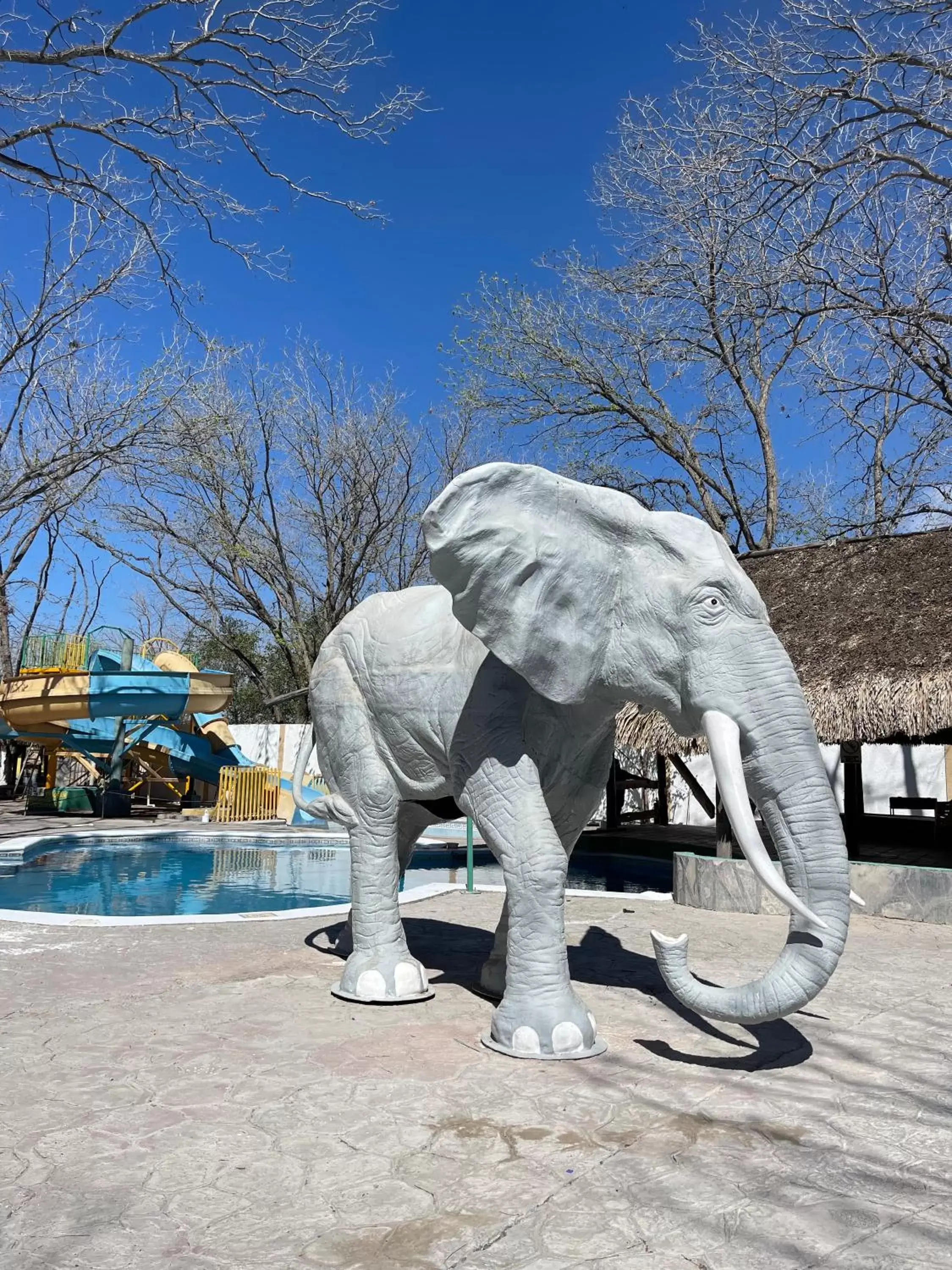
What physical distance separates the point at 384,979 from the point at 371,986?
0.06m

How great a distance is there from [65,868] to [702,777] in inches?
438

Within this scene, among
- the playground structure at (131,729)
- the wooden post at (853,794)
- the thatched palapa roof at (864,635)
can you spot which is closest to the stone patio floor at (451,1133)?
the thatched palapa roof at (864,635)

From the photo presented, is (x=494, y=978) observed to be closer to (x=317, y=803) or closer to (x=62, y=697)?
(x=317, y=803)

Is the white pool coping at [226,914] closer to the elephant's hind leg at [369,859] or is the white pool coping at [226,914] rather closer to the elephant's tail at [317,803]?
the elephant's hind leg at [369,859]

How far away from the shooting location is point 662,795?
15.2m

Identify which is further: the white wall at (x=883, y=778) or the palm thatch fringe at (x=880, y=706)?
Answer: the white wall at (x=883, y=778)

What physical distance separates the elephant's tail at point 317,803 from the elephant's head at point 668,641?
5.35 feet

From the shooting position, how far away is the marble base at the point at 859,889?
736 cm

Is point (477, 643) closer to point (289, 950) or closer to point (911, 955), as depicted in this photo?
point (289, 950)

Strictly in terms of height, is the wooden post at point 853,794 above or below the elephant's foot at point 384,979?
above

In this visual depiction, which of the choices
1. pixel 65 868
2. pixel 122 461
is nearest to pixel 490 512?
pixel 65 868

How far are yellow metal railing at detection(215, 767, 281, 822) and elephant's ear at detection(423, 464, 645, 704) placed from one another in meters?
14.0

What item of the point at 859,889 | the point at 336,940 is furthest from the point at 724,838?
the point at 336,940

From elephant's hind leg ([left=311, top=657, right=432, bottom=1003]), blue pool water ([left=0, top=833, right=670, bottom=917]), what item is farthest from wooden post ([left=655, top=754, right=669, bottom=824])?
elephant's hind leg ([left=311, top=657, right=432, bottom=1003])
